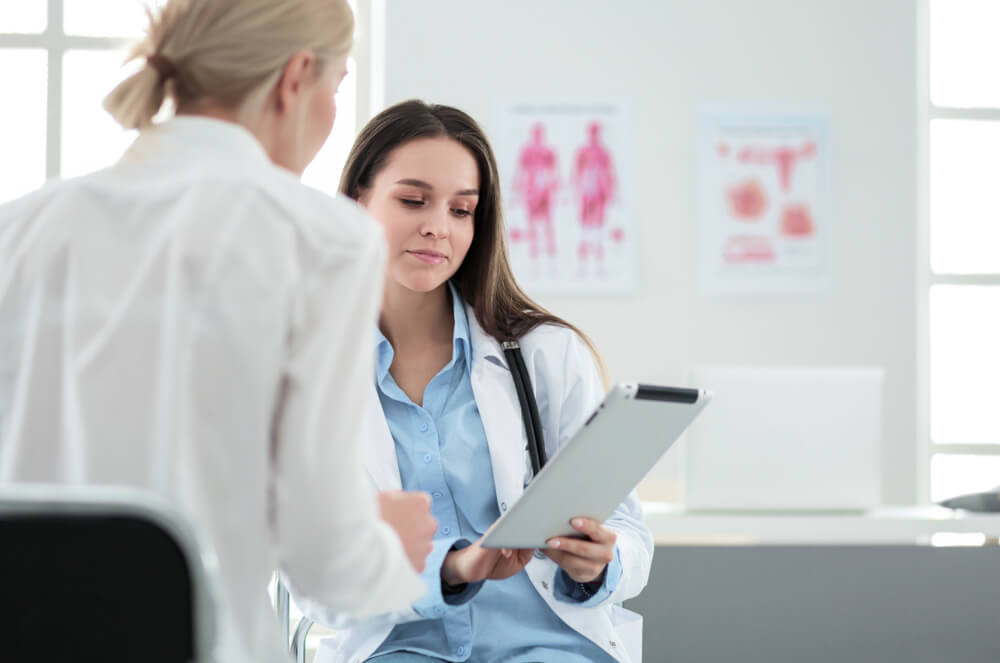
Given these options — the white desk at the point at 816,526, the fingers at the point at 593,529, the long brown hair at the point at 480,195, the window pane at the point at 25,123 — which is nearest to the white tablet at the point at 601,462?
the fingers at the point at 593,529

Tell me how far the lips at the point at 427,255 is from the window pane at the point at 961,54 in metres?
3.55

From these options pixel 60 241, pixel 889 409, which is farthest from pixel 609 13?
pixel 60 241

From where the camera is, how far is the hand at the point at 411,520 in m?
1.11

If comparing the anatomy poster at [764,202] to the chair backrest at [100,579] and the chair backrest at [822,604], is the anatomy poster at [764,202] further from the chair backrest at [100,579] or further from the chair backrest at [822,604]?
the chair backrest at [100,579]

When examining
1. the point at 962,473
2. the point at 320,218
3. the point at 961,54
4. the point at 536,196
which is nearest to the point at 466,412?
the point at 320,218

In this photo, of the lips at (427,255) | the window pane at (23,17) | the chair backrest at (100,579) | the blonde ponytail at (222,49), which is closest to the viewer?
the chair backrest at (100,579)

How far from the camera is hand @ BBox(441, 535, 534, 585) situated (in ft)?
4.79

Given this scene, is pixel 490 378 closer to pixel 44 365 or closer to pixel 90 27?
pixel 44 365

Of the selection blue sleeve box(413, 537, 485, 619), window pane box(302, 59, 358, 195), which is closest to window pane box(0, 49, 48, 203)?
window pane box(302, 59, 358, 195)

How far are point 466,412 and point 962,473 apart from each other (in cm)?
352

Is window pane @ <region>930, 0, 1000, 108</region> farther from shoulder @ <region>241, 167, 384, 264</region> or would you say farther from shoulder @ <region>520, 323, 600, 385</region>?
shoulder @ <region>241, 167, 384, 264</region>

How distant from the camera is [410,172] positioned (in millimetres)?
1839

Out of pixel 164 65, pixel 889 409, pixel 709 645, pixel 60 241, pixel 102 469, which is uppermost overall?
pixel 164 65

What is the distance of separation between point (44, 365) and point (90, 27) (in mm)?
4065
